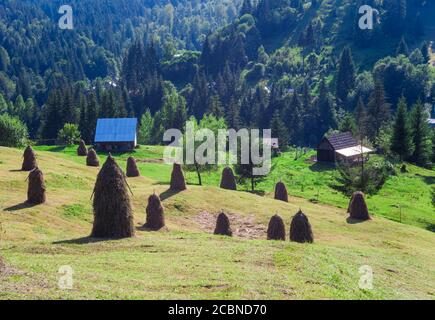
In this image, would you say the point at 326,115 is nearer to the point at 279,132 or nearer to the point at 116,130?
the point at 279,132

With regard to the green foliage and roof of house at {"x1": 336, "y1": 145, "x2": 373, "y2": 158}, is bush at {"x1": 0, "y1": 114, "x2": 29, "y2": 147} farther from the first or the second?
roof of house at {"x1": 336, "y1": 145, "x2": 373, "y2": 158}

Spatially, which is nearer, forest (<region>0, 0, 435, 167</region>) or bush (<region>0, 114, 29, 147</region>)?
bush (<region>0, 114, 29, 147</region>)

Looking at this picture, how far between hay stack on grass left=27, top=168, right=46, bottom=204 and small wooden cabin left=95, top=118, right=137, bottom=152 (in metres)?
53.9

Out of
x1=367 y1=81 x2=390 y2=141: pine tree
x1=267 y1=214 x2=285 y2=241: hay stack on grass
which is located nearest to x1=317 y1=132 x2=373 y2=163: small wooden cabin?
x1=367 y1=81 x2=390 y2=141: pine tree

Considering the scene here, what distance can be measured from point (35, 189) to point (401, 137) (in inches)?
2658

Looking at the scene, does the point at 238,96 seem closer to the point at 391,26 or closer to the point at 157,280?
the point at 391,26

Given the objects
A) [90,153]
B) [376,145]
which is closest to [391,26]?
[376,145]

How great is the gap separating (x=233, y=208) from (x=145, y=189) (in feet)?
32.7

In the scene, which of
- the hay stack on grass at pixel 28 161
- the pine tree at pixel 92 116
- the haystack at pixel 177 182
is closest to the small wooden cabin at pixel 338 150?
the haystack at pixel 177 182

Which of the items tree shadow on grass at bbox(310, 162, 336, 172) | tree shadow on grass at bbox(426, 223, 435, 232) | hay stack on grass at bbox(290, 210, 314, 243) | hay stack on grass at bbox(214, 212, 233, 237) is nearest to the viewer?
hay stack on grass at bbox(290, 210, 314, 243)

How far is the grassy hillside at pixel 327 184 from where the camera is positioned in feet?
195

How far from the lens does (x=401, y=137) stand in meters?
88.6

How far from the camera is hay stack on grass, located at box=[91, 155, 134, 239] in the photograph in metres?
31.2
